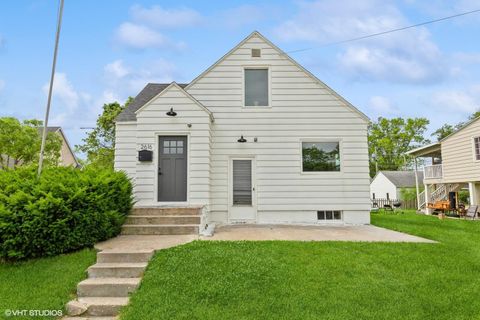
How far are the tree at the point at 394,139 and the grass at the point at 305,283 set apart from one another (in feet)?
119

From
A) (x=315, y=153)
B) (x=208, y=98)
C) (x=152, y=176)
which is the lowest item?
(x=152, y=176)

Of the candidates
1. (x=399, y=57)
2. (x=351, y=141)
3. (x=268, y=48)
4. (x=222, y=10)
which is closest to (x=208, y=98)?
(x=268, y=48)

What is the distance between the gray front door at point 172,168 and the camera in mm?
7590

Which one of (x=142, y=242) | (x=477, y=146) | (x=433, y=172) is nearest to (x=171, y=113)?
(x=142, y=242)

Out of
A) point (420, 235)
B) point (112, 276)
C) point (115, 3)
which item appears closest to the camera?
point (112, 276)

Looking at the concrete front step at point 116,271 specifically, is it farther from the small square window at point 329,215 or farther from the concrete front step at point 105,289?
the small square window at point 329,215

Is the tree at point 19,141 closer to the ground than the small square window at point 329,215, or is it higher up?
higher up

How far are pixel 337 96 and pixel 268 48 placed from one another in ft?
8.92

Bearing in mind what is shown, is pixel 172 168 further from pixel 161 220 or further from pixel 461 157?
pixel 461 157

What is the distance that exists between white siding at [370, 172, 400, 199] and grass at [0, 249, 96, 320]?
3179cm

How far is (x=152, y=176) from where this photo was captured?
7551mm

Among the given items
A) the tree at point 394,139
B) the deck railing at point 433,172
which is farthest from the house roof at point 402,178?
the deck railing at point 433,172

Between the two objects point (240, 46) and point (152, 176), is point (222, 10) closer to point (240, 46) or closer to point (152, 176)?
point (240, 46)

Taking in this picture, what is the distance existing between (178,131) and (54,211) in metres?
3.77
